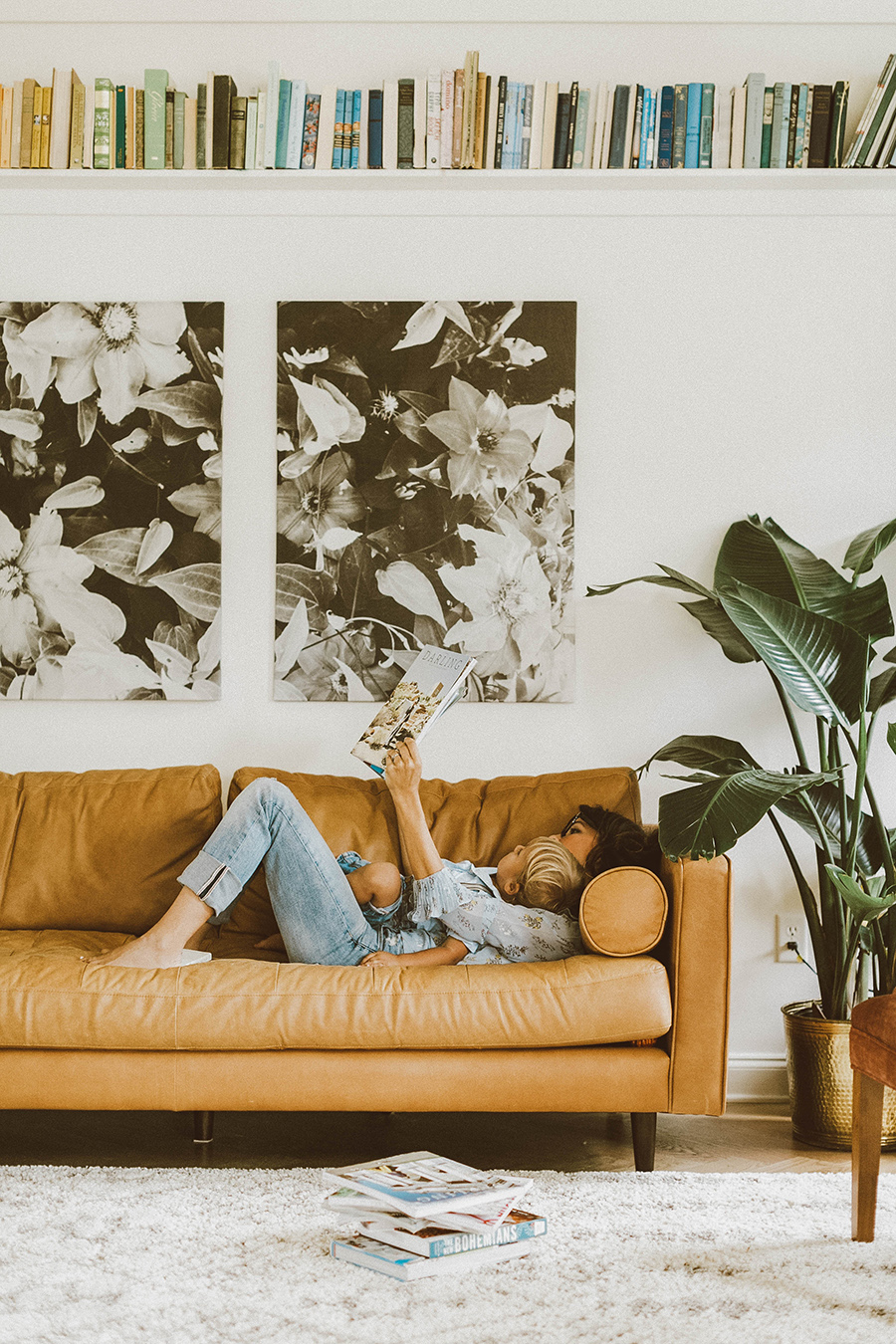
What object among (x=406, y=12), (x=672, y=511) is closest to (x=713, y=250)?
(x=672, y=511)

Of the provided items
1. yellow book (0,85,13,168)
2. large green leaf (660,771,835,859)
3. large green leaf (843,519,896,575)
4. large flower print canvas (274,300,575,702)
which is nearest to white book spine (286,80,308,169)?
large flower print canvas (274,300,575,702)

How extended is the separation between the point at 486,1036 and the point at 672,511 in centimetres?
166

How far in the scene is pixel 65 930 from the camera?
2.80 metres

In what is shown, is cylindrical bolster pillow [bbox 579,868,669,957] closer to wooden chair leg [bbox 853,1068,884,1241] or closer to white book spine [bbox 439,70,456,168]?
wooden chair leg [bbox 853,1068,884,1241]

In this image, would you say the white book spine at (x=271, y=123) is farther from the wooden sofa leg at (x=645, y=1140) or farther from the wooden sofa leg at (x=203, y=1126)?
the wooden sofa leg at (x=645, y=1140)

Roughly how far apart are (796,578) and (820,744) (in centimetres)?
43

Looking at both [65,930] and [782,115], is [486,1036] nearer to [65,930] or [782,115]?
[65,930]

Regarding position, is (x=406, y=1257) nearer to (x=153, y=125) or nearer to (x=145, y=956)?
(x=145, y=956)

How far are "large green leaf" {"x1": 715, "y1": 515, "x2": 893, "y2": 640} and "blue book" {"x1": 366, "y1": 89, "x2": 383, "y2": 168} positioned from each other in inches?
57.5

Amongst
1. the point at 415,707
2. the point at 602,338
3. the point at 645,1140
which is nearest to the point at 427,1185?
the point at 645,1140

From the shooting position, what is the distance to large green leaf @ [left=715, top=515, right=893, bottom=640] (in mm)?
2697

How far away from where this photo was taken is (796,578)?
9.05 feet

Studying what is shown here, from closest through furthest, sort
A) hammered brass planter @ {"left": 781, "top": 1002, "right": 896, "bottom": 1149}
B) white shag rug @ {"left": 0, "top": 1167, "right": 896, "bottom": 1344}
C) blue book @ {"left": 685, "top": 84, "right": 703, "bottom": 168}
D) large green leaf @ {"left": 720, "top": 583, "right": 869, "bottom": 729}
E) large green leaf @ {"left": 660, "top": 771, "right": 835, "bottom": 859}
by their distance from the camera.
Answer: white shag rug @ {"left": 0, "top": 1167, "right": 896, "bottom": 1344} → large green leaf @ {"left": 660, "top": 771, "right": 835, "bottom": 859} → large green leaf @ {"left": 720, "top": 583, "right": 869, "bottom": 729} → hammered brass planter @ {"left": 781, "top": 1002, "right": 896, "bottom": 1149} → blue book @ {"left": 685, "top": 84, "right": 703, "bottom": 168}

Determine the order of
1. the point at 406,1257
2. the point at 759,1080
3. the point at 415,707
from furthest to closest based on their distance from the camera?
the point at 759,1080 < the point at 415,707 < the point at 406,1257
